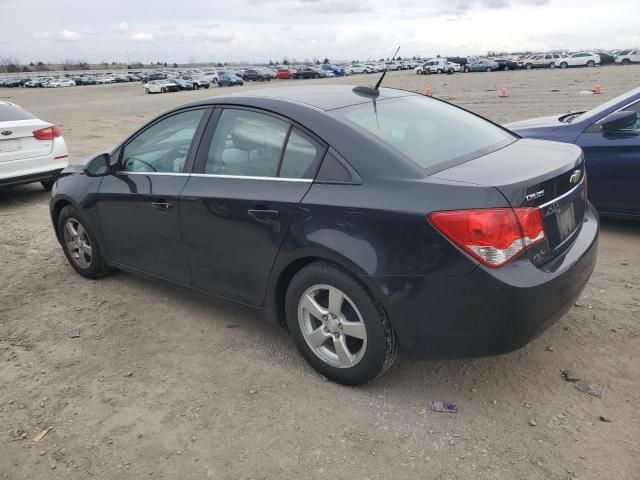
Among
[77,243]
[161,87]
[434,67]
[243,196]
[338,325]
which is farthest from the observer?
[434,67]

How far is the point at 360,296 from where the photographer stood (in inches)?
112

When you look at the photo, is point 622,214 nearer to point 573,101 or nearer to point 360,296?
point 360,296

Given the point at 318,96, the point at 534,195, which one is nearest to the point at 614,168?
the point at 534,195

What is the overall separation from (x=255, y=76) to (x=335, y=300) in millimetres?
70823

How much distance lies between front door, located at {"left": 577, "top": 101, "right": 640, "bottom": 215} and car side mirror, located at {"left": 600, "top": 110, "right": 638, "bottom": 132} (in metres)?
0.04

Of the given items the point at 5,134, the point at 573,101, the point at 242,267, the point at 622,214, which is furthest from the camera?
the point at 573,101

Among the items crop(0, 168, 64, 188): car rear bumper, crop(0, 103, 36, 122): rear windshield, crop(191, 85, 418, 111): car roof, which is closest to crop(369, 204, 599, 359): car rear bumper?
crop(191, 85, 418, 111): car roof

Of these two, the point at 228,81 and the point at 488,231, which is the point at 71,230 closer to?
the point at 488,231

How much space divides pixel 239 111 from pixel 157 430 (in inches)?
77.8

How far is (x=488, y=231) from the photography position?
2492mm

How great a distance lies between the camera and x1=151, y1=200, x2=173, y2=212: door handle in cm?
376

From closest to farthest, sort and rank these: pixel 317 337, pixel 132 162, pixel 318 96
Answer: pixel 317 337 → pixel 318 96 → pixel 132 162

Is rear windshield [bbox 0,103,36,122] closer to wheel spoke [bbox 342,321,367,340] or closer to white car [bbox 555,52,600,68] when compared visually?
wheel spoke [bbox 342,321,367,340]

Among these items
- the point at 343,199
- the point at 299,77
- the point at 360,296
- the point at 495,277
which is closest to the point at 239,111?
the point at 343,199
